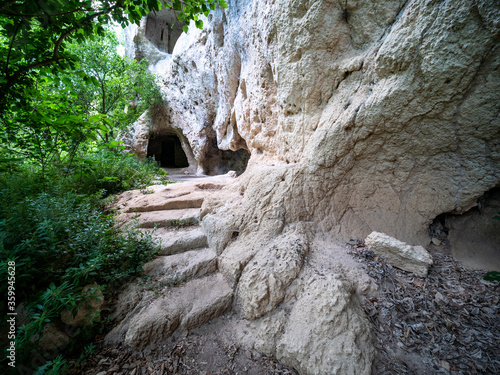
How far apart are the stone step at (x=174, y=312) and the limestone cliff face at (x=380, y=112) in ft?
3.06

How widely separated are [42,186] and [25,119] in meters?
1.08

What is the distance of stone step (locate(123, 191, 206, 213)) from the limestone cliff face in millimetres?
923

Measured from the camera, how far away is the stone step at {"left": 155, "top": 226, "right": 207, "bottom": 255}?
271 cm

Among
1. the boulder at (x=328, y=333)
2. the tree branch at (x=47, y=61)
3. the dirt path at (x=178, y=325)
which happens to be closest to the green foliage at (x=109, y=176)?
the tree branch at (x=47, y=61)

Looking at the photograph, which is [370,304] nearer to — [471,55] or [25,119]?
[471,55]

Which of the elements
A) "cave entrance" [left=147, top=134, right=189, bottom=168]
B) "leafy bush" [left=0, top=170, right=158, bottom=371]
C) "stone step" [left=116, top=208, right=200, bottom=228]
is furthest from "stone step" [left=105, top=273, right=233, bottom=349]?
"cave entrance" [left=147, top=134, right=189, bottom=168]

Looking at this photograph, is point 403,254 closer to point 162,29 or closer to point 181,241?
point 181,241

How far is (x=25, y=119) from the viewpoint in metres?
2.47

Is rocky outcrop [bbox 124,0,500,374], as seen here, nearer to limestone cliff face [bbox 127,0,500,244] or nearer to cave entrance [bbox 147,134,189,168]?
limestone cliff face [bbox 127,0,500,244]

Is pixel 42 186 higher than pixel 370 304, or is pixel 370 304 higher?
pixel 42 186

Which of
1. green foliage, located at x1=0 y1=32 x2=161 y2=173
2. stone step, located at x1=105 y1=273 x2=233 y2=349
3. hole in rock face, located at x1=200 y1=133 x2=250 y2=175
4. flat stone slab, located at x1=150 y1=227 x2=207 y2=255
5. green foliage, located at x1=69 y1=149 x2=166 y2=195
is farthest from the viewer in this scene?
hole in rock face, located at x1=200 y1=133 x2=250 y2=175

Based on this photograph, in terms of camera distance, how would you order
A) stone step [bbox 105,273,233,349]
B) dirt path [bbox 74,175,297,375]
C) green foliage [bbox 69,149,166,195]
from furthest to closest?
1. green foliage [bbox 69,149,166,195]
2. stone step [bbox 105,273,233,349]
3. dirt path [bbox 74,175,297,375]

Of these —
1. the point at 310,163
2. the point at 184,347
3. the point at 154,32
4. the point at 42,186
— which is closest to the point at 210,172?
the point at 42,186

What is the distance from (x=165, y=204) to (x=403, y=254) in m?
4.04
